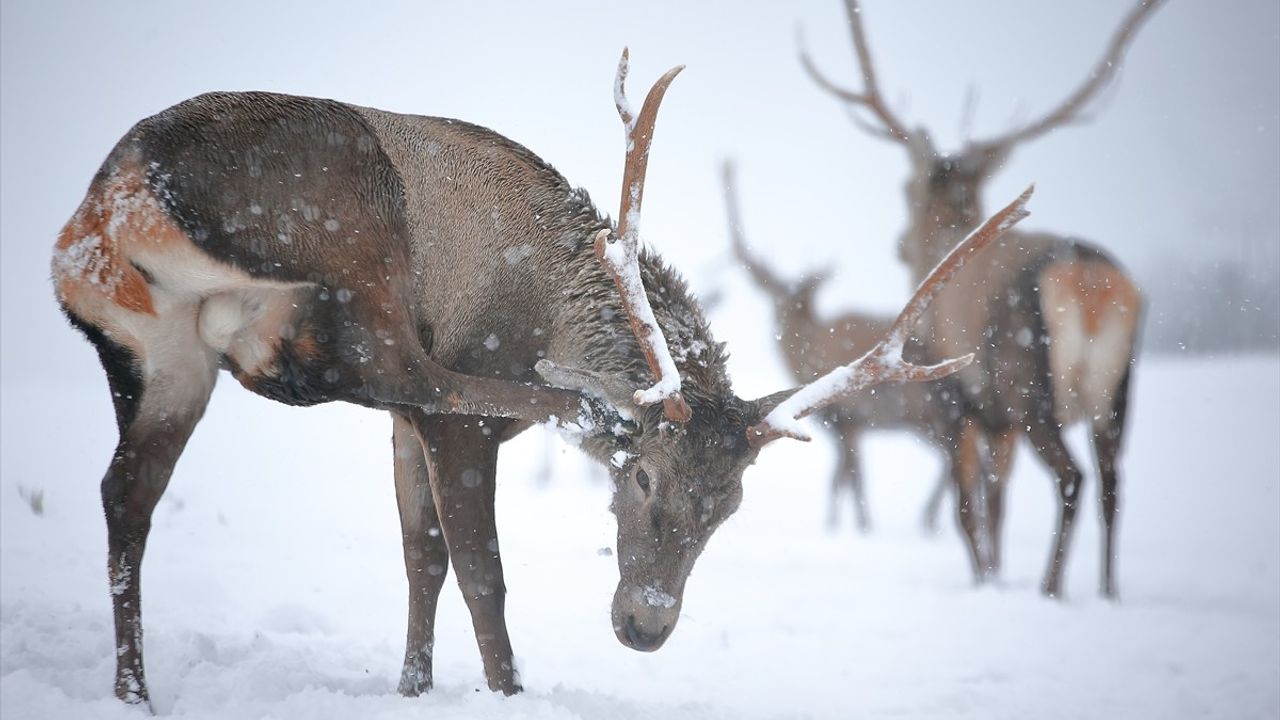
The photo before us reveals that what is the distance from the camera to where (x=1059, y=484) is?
6426 mm

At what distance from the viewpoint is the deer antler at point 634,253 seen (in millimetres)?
3295

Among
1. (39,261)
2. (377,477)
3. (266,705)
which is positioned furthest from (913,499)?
(39,261)

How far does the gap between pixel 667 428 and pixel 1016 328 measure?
4.19m

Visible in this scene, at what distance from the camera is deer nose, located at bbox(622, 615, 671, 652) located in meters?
3.25

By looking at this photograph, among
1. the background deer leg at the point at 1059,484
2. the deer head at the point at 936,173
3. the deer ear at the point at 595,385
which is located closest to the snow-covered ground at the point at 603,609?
the background deer leg at the point at 1059,484

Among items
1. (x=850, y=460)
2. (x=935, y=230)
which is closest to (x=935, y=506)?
(x=850, y=460)

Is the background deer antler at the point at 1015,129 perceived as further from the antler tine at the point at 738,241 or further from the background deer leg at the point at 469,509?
the background deer leg at the point at 469,509

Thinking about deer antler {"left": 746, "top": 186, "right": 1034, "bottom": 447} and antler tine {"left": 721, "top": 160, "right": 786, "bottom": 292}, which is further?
antler tine {"left": 721, "top": 160, "right": 786, "bottom": 292}

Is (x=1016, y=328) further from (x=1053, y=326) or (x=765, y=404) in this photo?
(x=765, y=404)

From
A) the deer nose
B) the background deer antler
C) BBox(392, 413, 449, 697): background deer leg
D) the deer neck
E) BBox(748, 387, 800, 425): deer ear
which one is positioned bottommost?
the deer nose

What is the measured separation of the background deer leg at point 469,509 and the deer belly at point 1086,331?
14.6 ft

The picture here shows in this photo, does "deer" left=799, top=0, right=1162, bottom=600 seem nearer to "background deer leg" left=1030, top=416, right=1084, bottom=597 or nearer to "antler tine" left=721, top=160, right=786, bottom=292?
"background deer leg" left=1030, top=416, right=1084, bottom=597

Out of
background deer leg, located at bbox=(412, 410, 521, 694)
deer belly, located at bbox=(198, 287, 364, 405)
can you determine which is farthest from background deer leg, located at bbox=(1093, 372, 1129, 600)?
deer belly, located at bbox=(198, 287, 364, 405)

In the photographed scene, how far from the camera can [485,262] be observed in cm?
390
